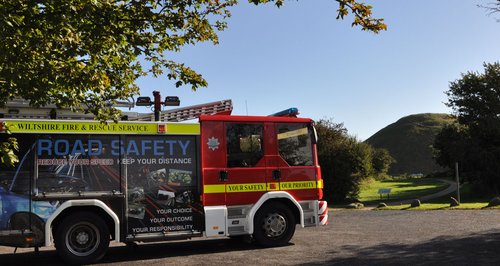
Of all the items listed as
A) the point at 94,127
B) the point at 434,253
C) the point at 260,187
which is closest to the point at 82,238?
the point at 94,127

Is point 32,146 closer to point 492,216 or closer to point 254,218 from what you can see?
point 254,218

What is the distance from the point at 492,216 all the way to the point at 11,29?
15648 millimetres

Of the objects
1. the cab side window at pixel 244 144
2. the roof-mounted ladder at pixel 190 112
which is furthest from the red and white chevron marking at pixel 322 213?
the roof-mounted ladder at pixel 190 112

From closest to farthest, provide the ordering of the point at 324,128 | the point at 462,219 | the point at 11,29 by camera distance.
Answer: the point at 11,29 < the point at 462,219 < the point at 324,128

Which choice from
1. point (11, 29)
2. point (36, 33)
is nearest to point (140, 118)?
point (36, 33)

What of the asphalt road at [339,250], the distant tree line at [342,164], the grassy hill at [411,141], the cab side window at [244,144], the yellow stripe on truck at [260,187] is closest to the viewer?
the asphalt road at [339,250]

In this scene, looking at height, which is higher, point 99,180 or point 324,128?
point 324,128

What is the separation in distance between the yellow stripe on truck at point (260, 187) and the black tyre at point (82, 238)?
2.20 metres

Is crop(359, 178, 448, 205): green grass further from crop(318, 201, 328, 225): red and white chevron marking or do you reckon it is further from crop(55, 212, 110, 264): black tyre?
crop(55, 212, 110, 264): black tyre

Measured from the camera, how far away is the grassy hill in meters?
122

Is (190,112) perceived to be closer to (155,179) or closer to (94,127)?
(155,179)

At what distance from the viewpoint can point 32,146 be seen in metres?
8.77

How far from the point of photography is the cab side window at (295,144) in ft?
35.3

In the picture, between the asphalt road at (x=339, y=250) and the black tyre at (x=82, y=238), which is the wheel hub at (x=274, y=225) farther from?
the black tyre at (x=82, y=238)
